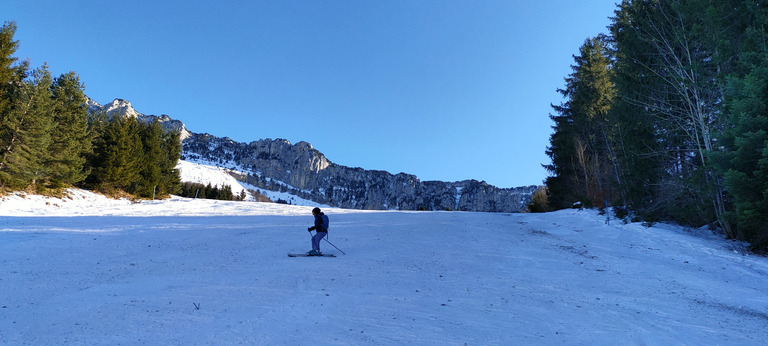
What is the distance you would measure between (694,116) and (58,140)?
40.5m

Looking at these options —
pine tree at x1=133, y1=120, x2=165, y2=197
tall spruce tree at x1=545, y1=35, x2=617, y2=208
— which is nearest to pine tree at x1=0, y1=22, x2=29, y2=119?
pine tree at x1=133, y1=120, x2=165, y2=197

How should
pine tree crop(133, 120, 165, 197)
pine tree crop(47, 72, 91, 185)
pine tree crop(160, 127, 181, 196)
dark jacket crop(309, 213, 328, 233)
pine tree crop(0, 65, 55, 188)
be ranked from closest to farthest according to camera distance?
dark jacket crop(309, 213, 328, 233)
pine tree crop(0, 65, 55, 188)
pine tree crop(47, 72, 91, 185)
pine tree crop(133, 120, 165, 197)
pine tree crop(160, 127, 181, 196)

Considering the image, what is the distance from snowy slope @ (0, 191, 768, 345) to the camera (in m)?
4.35

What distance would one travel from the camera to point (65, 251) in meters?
9.12

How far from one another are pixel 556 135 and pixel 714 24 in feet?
70.7

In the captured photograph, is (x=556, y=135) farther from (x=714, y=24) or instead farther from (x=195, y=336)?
(x=195, y=336)

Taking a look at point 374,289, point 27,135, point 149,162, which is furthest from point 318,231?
point 149,162

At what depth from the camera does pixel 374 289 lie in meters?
6.34

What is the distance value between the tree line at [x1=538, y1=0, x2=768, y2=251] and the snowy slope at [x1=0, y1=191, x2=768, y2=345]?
1.87 meters

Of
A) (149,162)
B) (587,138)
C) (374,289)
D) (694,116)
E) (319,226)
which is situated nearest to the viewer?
(374,289)

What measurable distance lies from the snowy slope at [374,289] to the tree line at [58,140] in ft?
37.5

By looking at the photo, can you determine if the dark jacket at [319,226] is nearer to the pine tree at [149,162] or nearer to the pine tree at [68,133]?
the pine tree at [68,133]

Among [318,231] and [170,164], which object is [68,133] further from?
[318,231]

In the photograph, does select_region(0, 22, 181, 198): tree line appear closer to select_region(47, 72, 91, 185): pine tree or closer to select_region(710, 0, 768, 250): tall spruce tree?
select_region(47, 72, 91, 185): pine tree
